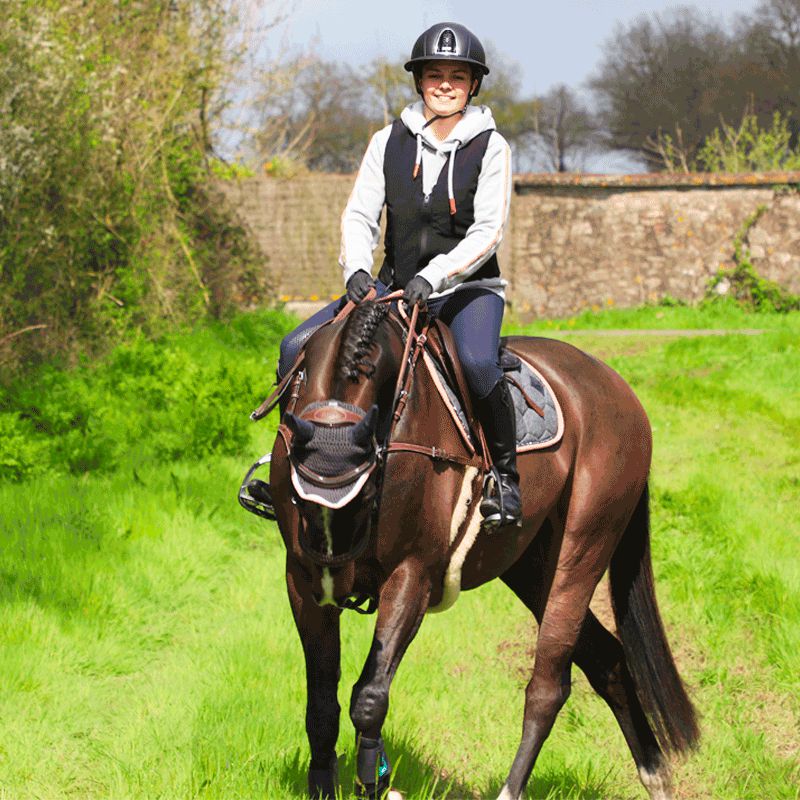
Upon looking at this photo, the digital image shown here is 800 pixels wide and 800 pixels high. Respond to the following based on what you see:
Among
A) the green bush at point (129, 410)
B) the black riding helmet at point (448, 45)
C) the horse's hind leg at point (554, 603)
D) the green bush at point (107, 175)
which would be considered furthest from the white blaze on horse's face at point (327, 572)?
the green bush at point (107, 175)

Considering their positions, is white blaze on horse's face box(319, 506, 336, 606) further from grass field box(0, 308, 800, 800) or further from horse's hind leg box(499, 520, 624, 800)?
horse's hind leg box(499, 520, 624, 800)

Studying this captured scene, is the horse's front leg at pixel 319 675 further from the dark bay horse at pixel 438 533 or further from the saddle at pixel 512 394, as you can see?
the saddle at pixel 512 394

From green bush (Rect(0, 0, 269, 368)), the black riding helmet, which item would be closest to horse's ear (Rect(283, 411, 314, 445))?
the black riding helmet

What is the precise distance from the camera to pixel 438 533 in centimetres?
422

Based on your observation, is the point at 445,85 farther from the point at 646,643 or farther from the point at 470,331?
the point at 646,643

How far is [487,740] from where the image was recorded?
5785mm

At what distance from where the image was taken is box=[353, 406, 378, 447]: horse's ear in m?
3.73

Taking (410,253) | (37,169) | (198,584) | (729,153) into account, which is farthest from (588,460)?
(729,153)

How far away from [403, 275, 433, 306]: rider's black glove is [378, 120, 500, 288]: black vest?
0.42m

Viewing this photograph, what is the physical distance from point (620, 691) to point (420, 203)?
2.52m

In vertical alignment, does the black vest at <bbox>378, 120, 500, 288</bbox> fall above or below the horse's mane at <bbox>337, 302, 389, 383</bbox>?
above

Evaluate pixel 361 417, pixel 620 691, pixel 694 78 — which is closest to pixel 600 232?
pixel 620 691

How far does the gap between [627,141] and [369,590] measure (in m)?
57.1

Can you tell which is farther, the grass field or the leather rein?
the grass field
